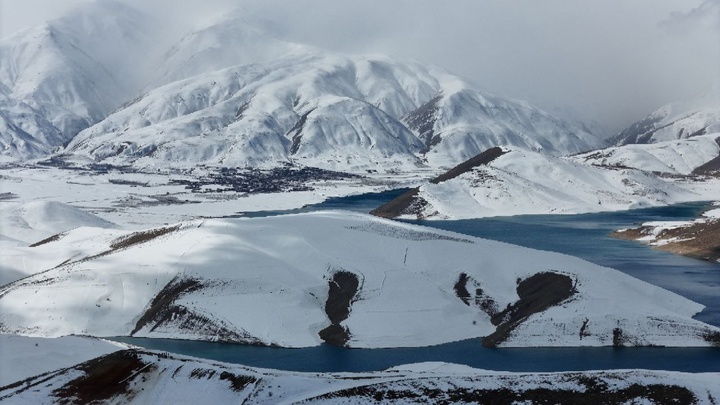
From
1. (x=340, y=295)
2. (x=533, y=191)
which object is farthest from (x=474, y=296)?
(x=533, y=191)

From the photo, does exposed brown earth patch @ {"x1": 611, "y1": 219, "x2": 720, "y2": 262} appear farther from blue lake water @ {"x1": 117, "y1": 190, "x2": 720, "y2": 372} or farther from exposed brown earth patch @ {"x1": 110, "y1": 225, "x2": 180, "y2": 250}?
exposed brown earth patch @ {"x1": 110, "y1": 225, "x2": 180, "y2": 250}

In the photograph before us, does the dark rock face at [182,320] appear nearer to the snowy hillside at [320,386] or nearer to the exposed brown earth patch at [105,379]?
the exposed brown earth patch at [105,379]

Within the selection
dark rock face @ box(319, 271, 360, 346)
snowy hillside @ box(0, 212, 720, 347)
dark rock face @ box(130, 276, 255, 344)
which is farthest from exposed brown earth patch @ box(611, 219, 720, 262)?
dark rock face @ box(130, 276, 255, 344)

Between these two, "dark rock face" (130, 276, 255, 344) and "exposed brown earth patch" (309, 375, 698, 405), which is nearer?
"exposed brown earth patch" (309, 375, 698, 405)

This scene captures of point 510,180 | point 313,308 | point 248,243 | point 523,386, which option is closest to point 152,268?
point 248,243

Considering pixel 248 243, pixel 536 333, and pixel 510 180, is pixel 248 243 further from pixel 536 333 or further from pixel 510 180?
pixel 510 180
